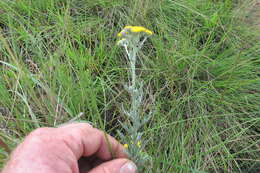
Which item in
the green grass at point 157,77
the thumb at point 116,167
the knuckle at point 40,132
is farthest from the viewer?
the green grass at point 157,77

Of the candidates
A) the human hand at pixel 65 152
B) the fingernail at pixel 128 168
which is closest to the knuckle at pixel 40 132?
the human hand at pixel 65 152

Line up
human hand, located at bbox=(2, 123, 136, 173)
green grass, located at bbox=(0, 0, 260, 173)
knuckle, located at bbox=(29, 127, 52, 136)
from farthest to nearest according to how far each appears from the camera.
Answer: green grass, located at bbox=(0, 0, 260, 173), knuckle, located at bbox=(29, 127, 52, 136), human hand, located at bbox=(2, 123, 136, 173)

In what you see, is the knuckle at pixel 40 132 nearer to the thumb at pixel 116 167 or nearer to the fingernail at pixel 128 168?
the thumb at pixel 116 167

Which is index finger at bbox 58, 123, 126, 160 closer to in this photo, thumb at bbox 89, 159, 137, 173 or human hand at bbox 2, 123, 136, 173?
human hand at bbox 2, 123, 136, 173

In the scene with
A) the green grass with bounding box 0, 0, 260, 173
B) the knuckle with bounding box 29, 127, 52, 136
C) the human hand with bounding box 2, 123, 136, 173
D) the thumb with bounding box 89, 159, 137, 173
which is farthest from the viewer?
the green grass with bounding box 0, 0, 260, 173

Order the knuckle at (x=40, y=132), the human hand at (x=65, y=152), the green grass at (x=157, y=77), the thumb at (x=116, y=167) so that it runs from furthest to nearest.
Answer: the green grass at (x=157, y=77)
the thumb at (x=116, y=167)
the knuckle at (x=40, y=132)
the human hand at (x=65, y=152)

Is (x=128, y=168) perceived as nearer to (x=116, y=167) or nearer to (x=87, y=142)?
(x=116, y=167)

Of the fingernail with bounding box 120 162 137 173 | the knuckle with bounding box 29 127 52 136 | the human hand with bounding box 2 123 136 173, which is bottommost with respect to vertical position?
the fingernail with bounding box 120 162 137 173

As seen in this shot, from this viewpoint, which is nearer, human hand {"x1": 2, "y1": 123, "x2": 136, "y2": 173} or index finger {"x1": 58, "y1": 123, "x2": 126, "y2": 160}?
human hand {"x1": 2, "y1": 123, "x2": 136, "y2": 173}

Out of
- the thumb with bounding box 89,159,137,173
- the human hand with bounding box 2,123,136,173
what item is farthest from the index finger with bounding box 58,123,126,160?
the thumb with bounding box 89,159,137,173

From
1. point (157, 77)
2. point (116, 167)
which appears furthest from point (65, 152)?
point (157, 77)
